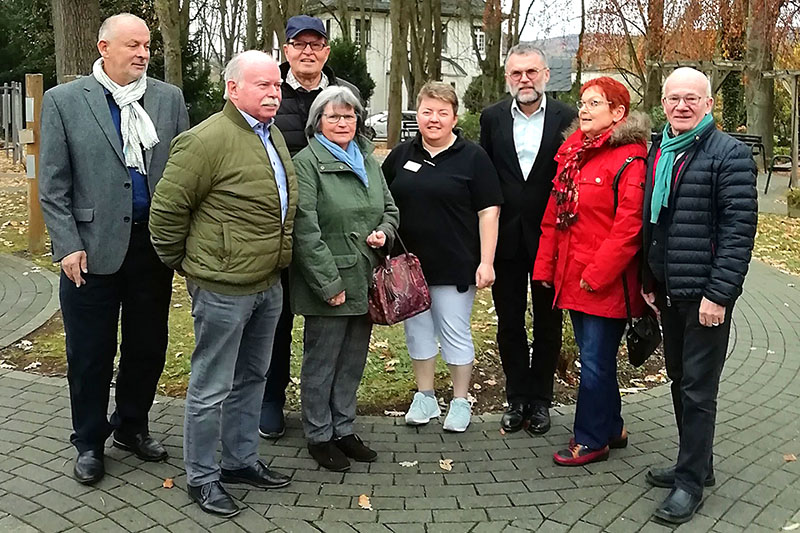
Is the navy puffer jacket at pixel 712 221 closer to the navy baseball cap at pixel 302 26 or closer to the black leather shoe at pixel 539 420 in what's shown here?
the black leather shoe at pixel 539 420

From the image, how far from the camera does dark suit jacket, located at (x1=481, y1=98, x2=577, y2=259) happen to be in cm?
464

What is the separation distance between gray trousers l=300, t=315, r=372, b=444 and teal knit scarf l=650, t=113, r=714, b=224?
1643mm

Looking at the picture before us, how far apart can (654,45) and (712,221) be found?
27388 mm

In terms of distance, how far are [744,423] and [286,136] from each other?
135 inches

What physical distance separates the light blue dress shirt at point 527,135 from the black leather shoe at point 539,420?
1454 millimetres

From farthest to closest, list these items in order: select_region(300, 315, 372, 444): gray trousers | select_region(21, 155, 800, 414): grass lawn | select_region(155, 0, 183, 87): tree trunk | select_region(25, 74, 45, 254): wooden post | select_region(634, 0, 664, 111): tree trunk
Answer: select_region(634, 0, 664, 111): tree trunk < select_region(155, 0, 183, 87): tree trunk < select_region(25, 74, 45, 254): wooden post < select_region(21, 155, 800, 414): grass lawn < select_region(300, 315, 372, 444): gray trousers

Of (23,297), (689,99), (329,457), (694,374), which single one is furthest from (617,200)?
(23,297)

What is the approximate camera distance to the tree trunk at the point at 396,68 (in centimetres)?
2227

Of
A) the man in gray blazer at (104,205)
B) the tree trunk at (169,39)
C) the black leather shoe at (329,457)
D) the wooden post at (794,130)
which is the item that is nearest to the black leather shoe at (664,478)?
the black leather shoe at (329,457)

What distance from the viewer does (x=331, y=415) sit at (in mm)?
4504

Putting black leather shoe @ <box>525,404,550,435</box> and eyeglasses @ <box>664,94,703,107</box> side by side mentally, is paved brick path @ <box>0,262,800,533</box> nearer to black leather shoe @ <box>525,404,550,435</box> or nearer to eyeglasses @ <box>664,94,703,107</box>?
black leather shoe @ <box>525,404,550,435</box>

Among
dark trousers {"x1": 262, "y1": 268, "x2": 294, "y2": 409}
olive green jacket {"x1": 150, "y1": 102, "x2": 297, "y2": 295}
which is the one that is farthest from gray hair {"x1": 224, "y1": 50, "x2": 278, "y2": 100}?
Result: dark trousers {"x1": 262, "y1": 268, "x2": 294, "y2": 409}

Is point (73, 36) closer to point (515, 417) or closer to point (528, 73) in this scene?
point (528, 73)

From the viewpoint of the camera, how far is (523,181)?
468cm
